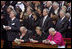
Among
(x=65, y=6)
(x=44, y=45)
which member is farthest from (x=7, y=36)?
(x=65, y=6)

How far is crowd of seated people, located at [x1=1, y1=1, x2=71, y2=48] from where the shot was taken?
1074 centimetres

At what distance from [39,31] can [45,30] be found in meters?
0.25

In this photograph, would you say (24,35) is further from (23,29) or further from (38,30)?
(38,30)

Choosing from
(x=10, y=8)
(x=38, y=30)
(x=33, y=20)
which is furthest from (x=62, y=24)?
(x=10, y=8)

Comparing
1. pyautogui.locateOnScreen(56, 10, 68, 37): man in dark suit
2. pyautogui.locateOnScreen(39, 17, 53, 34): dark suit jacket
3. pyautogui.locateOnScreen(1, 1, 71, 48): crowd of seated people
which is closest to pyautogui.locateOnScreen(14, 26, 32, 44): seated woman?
pyautogui.locateOnScreen(1, 1, 71, 48): crowd of seated people

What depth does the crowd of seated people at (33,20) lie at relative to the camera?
10742mm

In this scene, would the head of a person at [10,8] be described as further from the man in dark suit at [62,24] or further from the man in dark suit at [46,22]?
the man in dark suit at [62,24]

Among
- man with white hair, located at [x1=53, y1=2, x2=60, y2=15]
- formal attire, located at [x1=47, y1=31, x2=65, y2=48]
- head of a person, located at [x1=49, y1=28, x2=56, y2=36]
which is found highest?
man with white hair, located at [x1=53, y1=2, x2=60, y2=15]

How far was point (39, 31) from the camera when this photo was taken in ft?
35.3

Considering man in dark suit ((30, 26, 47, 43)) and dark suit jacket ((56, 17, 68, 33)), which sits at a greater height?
dark suit jacket ((56, 17, 68, 33))

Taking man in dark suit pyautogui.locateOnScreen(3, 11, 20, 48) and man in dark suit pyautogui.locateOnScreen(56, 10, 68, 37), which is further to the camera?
man in dark suit pyautogui.locateOnScreen(3, 11, 20, 48)

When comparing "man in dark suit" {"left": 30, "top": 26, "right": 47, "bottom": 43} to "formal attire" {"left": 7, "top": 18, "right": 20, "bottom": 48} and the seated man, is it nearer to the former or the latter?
the seated man

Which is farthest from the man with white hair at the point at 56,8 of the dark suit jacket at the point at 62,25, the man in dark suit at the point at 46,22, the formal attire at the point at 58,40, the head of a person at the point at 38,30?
the formal attire at the point at 58,40

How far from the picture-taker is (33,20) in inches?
439
